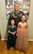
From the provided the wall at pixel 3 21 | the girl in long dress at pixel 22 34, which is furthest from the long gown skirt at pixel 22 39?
the wall at pixel 3 21

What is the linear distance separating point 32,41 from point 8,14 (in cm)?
70

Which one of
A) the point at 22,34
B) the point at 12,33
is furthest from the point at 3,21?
the point at 22,34

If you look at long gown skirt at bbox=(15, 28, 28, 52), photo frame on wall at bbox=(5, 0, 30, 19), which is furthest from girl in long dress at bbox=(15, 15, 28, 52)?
photo frame on wall at bbox=(5, 0, 30, 19)

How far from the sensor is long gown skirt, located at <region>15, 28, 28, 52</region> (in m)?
2.20

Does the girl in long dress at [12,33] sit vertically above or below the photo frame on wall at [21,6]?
below

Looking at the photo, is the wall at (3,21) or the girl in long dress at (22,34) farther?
the wall at (3,21)

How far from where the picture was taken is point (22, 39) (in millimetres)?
2230

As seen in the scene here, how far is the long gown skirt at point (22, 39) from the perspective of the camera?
2.20m

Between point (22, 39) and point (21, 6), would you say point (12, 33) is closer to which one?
point (22, 39)

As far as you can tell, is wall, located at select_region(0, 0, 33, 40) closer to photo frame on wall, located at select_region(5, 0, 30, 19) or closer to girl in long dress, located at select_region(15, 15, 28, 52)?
photo frame on wall, located at select_region(5, 0, 30, 19)

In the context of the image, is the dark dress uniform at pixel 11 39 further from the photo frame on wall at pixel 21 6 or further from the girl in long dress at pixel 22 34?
the photo frame on wall at pixel 21 6

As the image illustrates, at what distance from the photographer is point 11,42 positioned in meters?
2.32

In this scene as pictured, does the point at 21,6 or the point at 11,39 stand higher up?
the point at 21,6

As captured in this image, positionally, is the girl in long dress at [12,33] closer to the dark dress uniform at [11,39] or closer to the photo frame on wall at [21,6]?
the dark dress uniform at [11,39]
